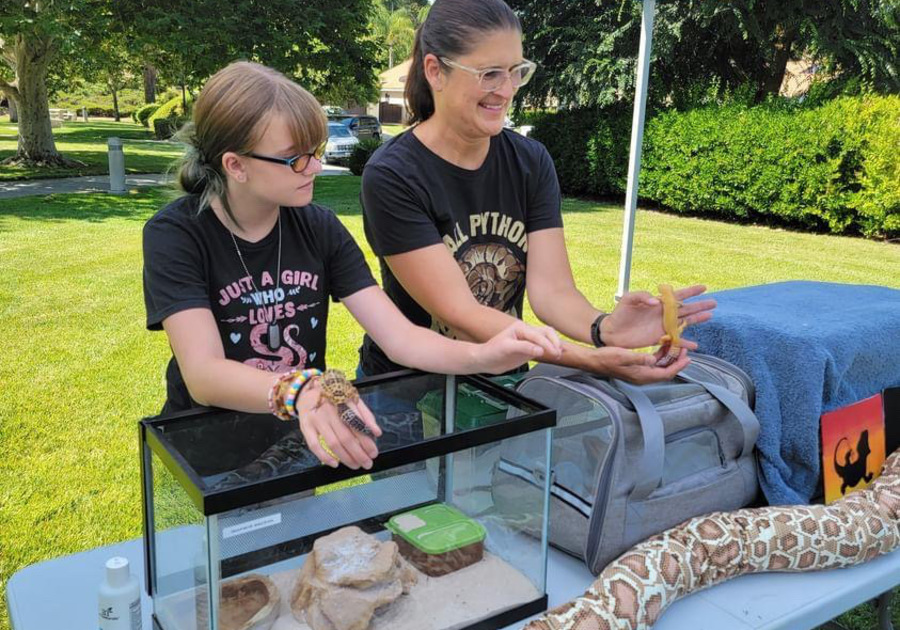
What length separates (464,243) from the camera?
2018 mm

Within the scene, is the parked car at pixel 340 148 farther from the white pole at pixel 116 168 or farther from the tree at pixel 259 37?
the white pole at pixel 116 168

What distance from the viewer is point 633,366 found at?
5.85ft

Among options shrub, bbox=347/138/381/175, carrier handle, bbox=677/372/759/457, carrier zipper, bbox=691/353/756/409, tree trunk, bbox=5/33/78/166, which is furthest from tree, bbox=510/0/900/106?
carrier handle, bbox=677/372/759/457

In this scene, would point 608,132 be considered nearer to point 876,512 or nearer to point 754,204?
point 754,204

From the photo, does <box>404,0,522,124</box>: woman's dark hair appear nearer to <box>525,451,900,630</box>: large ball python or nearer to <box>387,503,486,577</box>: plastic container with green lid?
<box>387,503,486,577</box>: plastic container with green lid

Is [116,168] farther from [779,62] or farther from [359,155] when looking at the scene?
[779,62]

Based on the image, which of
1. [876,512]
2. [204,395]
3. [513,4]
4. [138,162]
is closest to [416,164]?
[204,395]

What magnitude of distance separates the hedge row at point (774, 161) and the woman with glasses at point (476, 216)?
1059cm

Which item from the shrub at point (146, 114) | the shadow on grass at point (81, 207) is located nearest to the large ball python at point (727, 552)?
the shadow on grass at point (81, 207)

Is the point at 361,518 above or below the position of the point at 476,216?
below

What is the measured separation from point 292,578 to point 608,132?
614 inches

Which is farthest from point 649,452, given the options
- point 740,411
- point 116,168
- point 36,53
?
point 36,53

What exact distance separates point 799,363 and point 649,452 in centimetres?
60

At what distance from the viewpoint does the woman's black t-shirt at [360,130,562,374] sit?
76.1 inches
